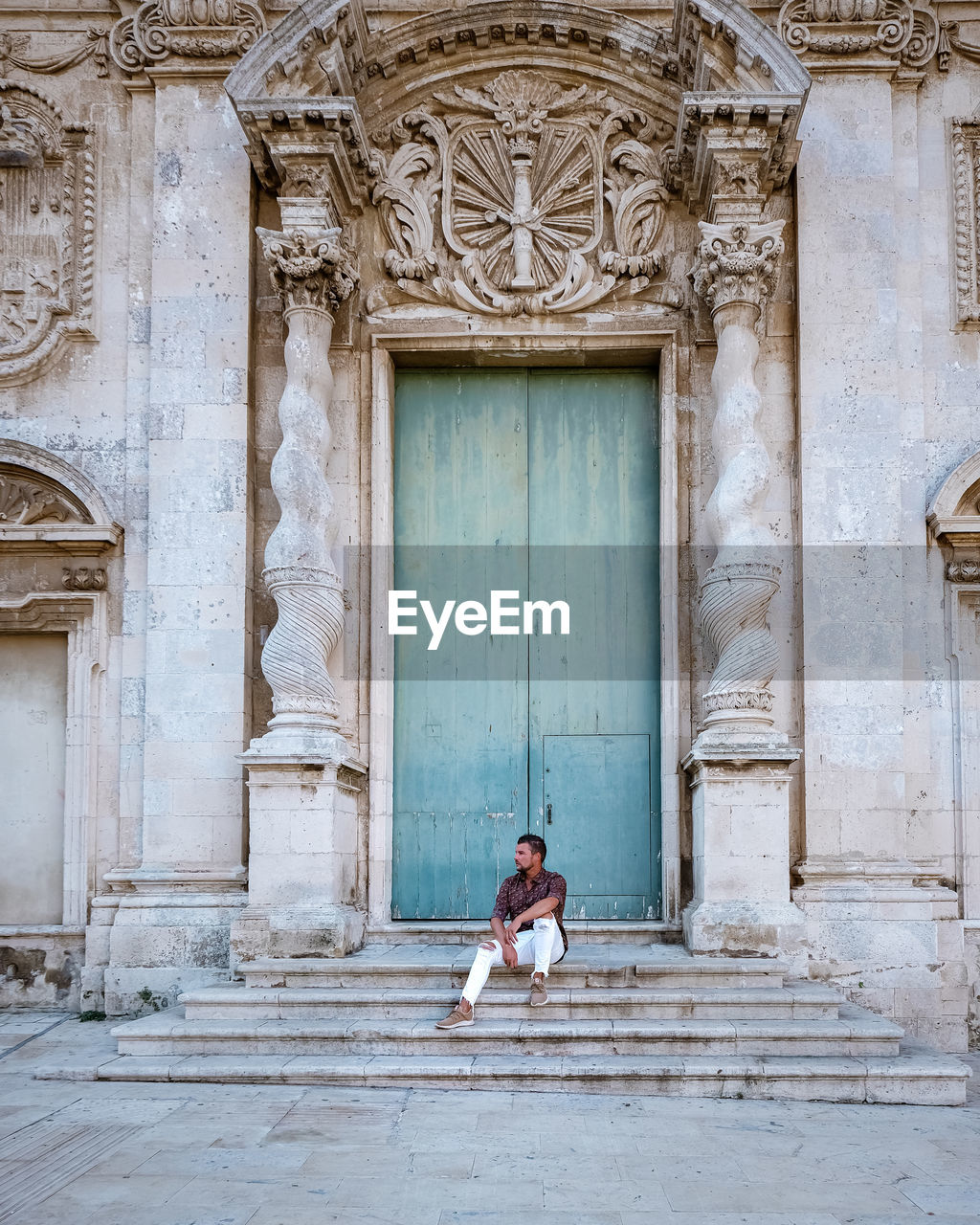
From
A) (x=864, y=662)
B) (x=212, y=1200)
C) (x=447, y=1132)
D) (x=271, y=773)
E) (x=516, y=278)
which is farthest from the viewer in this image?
(x=516, y=278)

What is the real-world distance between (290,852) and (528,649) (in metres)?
2.62

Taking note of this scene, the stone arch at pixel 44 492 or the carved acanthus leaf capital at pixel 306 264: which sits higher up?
the carved acanthus leaf capital at pixel 306 264

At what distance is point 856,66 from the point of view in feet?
32.5

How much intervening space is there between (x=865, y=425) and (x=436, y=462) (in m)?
3.27

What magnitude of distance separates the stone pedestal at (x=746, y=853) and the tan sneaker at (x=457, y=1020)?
171cm

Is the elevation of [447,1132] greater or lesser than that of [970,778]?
lesser

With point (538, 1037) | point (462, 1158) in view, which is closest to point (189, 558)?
point (538, 1037)

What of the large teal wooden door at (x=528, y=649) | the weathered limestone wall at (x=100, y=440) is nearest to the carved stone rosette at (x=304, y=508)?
the large teal wooden door at (x=528, y=649)

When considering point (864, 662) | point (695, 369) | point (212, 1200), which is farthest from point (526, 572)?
point (212, 1200)

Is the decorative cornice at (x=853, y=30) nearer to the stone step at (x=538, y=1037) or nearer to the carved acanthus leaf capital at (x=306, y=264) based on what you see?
Result: the carved acanthus leaf capital at (x=306, y=264)

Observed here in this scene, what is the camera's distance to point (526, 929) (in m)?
7.98

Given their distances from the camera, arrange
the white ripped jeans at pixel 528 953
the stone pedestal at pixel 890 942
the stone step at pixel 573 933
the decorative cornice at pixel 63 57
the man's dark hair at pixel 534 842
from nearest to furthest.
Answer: the white ripped jeans at pixel 528 953 < the man's dark hair at pixel 534 842 < the stone pedestal at pixel 890 942 < the stone step at pixel 573 933 < the decorative cornice at pixel 63 57

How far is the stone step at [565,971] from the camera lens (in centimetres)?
791

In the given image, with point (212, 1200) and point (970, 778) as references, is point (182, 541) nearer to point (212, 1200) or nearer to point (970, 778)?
point (212, 1200)
